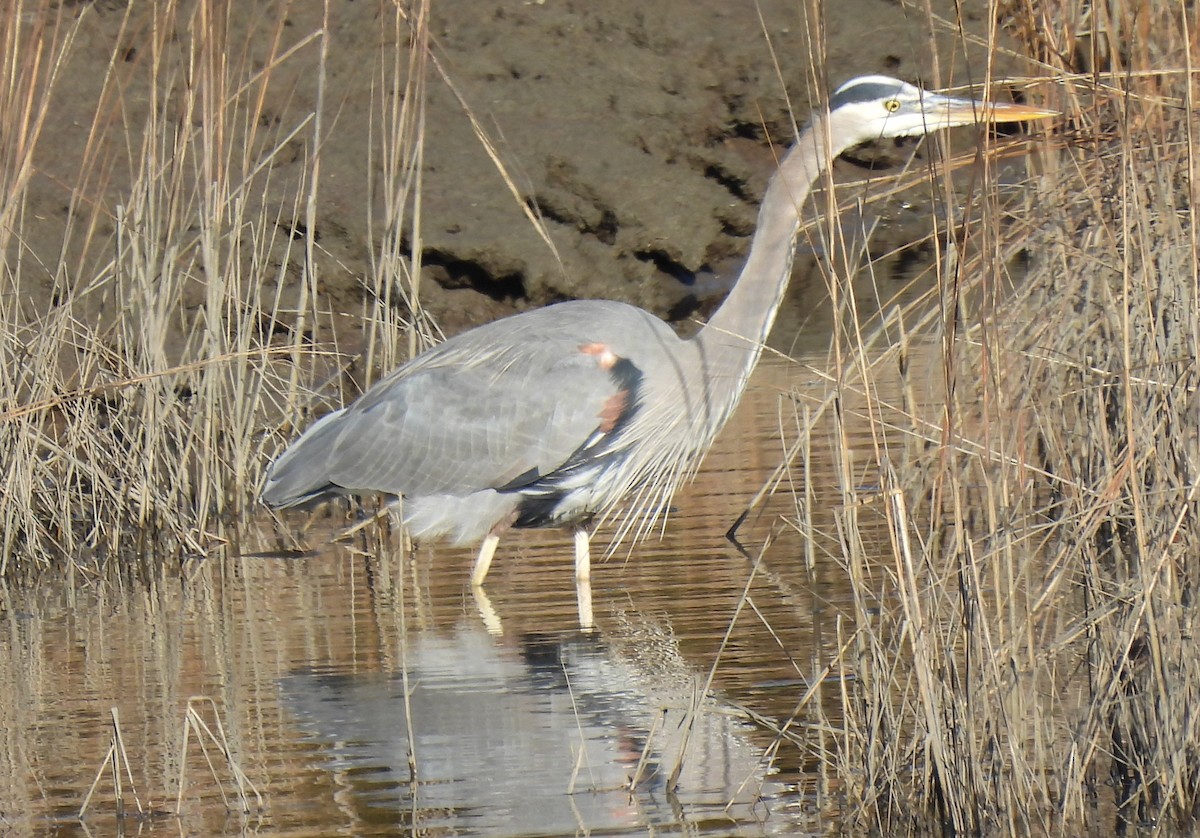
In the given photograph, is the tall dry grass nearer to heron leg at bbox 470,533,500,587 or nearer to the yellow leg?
heron leg at bbox 470,533,500,587

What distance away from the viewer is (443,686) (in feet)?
16.6

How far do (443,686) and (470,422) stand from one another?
151 centimetres

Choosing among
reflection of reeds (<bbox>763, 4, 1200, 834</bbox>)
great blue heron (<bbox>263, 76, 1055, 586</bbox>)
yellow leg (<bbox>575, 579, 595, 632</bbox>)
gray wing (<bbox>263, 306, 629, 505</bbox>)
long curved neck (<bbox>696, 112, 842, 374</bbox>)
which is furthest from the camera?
gray wing (<bbox>263, 306, 629, 505</bbox>)

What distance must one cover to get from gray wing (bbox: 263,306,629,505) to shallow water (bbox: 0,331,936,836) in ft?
1.15

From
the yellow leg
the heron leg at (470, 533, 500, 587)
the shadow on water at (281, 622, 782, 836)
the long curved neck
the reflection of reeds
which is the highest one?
the long curved neck

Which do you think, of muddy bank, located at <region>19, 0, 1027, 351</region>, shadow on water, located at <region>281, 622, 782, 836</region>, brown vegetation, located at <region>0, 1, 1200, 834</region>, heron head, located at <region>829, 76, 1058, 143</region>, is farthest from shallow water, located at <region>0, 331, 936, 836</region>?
muddy bank, located at <region>19, 0, 1027, 351</region>

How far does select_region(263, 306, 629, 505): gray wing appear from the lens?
6.22m

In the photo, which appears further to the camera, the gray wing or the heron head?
the gray wing

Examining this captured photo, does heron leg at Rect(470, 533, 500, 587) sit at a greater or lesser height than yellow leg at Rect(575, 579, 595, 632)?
greater

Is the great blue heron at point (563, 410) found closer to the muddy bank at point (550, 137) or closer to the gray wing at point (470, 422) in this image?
the gray wing at point (470, 422)

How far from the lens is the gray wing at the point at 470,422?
622cm

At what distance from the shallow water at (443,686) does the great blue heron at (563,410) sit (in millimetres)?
286

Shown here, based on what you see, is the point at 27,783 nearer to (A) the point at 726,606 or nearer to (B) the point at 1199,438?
(A) the point at 726,606

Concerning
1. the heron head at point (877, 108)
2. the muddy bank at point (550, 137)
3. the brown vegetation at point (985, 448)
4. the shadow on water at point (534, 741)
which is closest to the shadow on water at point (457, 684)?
the shadow on water at point (534, 741)
